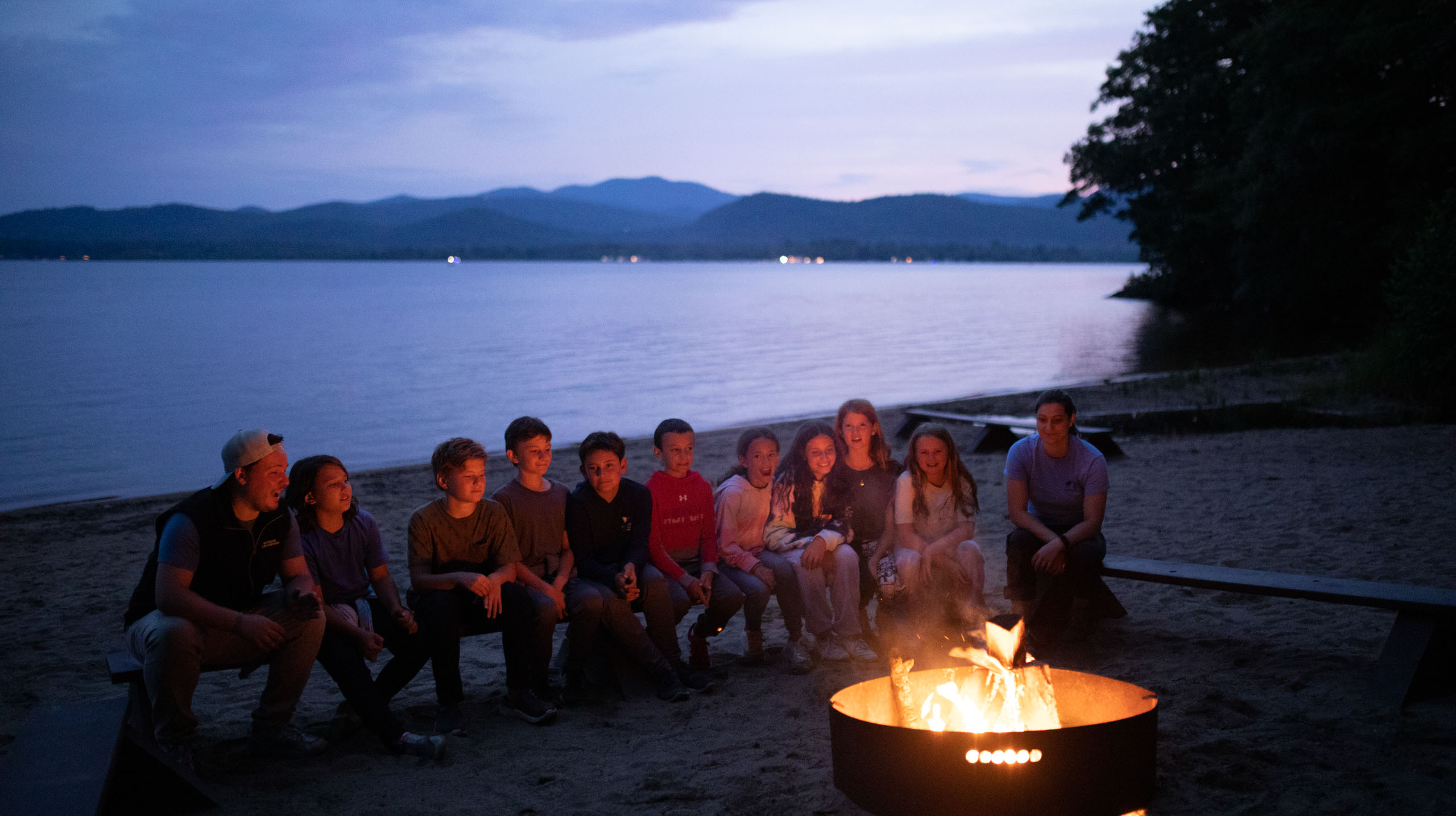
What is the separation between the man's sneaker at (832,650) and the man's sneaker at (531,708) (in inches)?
56.6

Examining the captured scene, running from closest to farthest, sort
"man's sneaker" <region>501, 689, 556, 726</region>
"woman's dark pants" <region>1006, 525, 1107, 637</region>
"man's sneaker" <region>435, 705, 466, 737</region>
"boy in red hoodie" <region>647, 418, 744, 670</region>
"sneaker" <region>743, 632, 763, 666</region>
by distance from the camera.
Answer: "man's sneaker" <region>435, 705, 466, 737</region> < "man's sneaker" <region>501, 689, 556, 726</region> < "boy in red hoodie" <region>647, 418, 744, 670</region> < "woman's dark pants" <region>1006, 525, 1107, 637</region> < "sneaker" <region>743, 632, 763, 666</region>

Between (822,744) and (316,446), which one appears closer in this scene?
(822,744)

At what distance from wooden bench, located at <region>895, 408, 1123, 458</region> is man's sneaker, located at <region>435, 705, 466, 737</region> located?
6610 mm

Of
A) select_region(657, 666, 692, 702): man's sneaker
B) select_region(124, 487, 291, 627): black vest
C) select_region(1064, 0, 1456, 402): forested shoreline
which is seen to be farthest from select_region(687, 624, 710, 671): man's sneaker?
select_region(1064, 0, 1456, 402): forested shoreline

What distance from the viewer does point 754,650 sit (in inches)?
215

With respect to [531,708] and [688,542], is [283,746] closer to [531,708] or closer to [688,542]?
[531,708]

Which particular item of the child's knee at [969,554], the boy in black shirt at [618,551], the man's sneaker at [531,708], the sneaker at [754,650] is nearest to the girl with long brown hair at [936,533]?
the child's knee at [969,554]

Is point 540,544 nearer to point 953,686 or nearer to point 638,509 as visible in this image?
point 638,509

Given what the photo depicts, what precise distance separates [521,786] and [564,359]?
1102 inches

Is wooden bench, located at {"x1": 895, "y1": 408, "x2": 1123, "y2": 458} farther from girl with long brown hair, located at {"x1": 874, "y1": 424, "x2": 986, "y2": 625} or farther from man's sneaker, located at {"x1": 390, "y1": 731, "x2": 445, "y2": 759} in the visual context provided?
man's sneaker, located at {"x1": 390, "y1": 731, "x2": 445, "y2": 759}

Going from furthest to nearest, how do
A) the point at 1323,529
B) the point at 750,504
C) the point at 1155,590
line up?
the point at 1323,529 → the point at 1155,590 → the point at 750,504

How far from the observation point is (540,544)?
5.02 metres

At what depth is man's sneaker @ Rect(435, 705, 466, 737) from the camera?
4523 mm

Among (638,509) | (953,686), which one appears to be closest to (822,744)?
(953,686)
